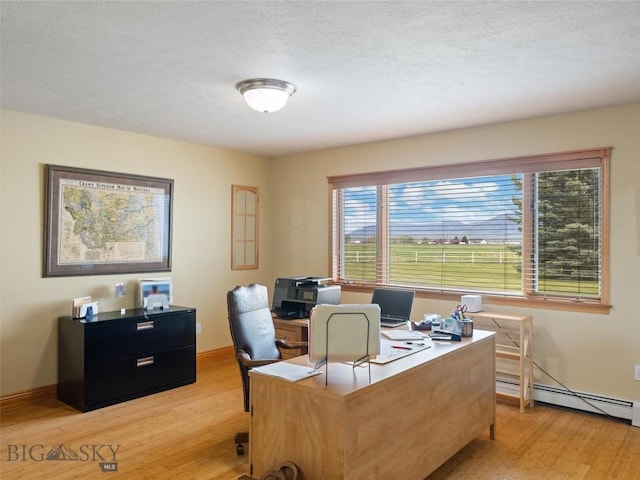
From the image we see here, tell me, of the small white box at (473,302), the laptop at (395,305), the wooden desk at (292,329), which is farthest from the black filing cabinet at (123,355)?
the small white box at (473,302)

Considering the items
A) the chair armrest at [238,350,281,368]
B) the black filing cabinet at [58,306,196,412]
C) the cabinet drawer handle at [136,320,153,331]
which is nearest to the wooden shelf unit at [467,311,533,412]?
the chair armrest at [238,350,281,368]

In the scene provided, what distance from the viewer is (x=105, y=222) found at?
4383mm

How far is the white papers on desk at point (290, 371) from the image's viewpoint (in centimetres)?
221

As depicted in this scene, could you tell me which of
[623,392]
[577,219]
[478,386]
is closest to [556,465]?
[478,386]

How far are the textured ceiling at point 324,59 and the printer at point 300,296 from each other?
4.76 feet

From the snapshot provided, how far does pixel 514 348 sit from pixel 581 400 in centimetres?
62

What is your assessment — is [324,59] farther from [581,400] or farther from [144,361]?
[581,400]

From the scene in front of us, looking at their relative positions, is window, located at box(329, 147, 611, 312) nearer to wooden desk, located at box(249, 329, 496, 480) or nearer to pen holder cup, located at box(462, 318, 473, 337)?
pen holder cup, located at box(462, 318, 473, 337)

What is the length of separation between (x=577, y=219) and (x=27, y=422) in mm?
4582

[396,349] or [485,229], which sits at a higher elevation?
[485,229]

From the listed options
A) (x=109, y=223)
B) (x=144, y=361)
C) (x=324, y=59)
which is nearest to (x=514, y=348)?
(x=324, y=59)

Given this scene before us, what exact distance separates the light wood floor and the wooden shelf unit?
19 centimetres

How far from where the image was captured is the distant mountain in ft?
13.6

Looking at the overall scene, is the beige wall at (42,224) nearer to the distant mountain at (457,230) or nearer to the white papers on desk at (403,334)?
the distant mountain at (457,230)
